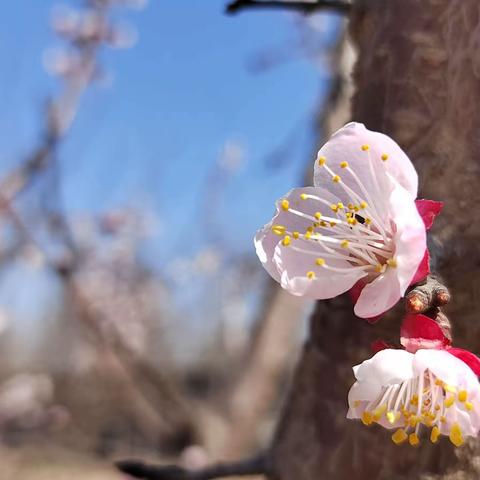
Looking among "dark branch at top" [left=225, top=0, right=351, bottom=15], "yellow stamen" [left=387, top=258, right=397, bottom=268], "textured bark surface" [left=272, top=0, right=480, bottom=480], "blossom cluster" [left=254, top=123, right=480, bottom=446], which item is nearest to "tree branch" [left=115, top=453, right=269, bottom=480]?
"textured bark surface" [left=272, top=0, right=480, bottom=480]

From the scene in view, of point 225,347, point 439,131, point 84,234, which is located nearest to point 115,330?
point 439,131

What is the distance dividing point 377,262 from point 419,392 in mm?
109

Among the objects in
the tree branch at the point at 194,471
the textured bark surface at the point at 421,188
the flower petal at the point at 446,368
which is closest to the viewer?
the flower petal at the point at 446,368

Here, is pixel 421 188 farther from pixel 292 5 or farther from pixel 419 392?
pixel 292 5

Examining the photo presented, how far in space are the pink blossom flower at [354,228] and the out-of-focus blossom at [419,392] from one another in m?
0.04

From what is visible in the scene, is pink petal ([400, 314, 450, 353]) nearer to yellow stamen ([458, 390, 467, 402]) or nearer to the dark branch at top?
yellow stamen ([458, 390, 467, 402])

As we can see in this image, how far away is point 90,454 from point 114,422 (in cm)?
48

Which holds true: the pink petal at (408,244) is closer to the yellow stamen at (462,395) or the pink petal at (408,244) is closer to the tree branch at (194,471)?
the yellow stamen at (462,395)

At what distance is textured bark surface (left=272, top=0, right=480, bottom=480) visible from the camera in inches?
22.7

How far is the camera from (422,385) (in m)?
0.46

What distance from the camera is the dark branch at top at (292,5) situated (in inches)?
32.8

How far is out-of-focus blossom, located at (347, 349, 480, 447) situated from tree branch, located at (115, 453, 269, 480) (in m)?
0.37

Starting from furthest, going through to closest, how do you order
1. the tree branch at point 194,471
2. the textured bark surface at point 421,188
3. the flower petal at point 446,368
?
the tree branch at point 194,471
the textured bark surface at point 421,188
the flower petal at point 446,368

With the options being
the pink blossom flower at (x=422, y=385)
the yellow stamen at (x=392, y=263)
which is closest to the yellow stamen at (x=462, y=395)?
the pink blossom flower at (x=422, y=385)
